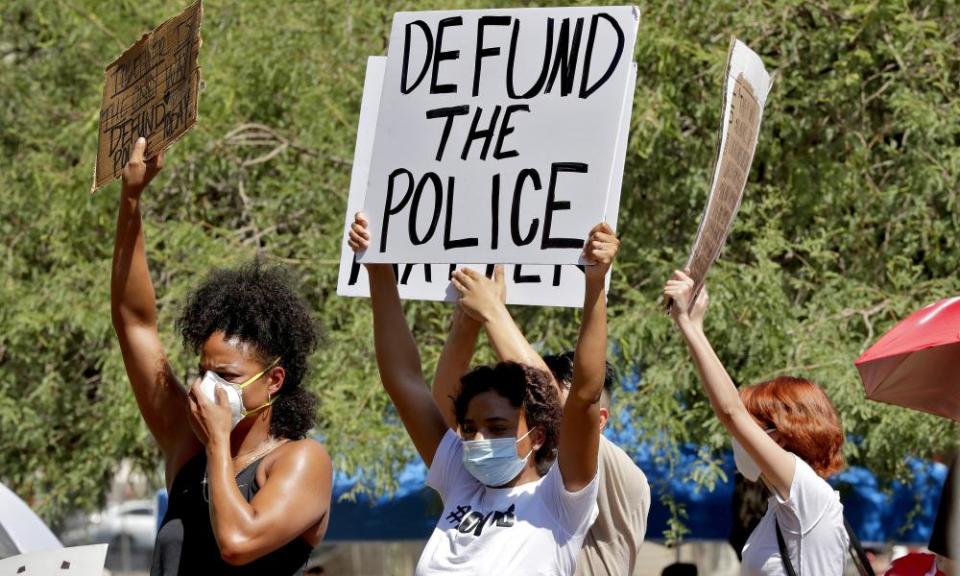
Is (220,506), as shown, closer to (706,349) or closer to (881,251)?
(706,349)

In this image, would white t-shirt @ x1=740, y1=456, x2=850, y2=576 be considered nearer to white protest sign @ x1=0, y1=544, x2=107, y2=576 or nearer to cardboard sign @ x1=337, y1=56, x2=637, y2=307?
cardboard sign @ x1=337, y1=56, x2=637, y2=307

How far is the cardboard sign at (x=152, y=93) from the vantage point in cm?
367

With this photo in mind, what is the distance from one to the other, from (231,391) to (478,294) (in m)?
0.96

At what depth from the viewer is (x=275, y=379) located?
357cm

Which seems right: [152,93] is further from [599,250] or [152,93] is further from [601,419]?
[601,419]

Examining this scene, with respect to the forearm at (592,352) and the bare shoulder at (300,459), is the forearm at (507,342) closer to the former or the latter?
the forearm at (592,352)

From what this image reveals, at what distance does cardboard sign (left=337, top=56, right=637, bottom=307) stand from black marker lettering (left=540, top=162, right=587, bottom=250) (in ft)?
1.49

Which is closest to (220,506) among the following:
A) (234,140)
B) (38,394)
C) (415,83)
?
(415,83)

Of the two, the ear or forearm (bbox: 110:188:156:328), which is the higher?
forearm (bbox: 110:188:156:328)

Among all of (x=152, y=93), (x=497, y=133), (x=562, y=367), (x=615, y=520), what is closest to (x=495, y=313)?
(x=562, y=367)

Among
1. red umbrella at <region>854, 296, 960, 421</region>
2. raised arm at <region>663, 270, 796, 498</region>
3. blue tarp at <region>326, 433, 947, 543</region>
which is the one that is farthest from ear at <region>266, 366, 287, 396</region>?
blue tarp at <region>326, 433, 947, 543</region>

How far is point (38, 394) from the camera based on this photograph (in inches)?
362

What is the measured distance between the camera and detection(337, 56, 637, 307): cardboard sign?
415 cm

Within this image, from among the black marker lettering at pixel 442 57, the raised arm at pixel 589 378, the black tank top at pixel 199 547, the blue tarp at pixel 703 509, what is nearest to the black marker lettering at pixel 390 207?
the black marker lettering at pixel 442 57
